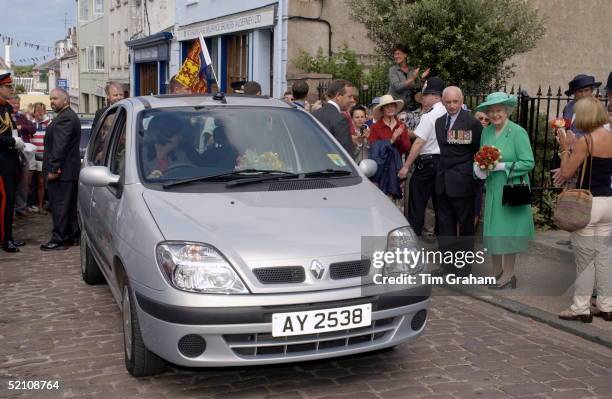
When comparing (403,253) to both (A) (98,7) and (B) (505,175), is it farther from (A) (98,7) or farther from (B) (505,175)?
(A) (98,7)

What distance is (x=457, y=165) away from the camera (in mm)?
7211

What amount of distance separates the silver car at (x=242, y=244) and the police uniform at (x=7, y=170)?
4.28 m

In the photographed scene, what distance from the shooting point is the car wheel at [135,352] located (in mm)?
4512

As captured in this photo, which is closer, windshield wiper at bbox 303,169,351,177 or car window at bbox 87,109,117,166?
windshield wiper at bbox 303,169,351,177

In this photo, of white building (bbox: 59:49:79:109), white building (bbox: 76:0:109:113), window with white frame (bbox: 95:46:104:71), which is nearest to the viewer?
white building (bbox: 76:0:109:113)

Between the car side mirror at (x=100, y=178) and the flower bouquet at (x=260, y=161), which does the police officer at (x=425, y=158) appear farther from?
the car side mirror at (x=100, y=178)

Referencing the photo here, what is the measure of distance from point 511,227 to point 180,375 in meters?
3.47

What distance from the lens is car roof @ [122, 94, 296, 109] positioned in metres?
5.71

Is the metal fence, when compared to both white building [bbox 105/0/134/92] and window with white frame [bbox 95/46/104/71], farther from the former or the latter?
window with white frame [bbox 95/46/104/71]

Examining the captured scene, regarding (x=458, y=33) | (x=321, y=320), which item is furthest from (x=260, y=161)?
(x=458, y=33)

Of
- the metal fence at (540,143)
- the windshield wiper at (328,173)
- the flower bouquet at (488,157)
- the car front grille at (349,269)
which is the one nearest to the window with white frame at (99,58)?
the metal fence at (540,143)

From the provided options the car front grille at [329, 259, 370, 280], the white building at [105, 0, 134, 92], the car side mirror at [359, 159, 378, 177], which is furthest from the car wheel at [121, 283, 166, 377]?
the white building at [105, 0, 134, 92]

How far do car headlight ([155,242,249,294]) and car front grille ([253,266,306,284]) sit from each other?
0.12m

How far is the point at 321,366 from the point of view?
4980 millimetres
